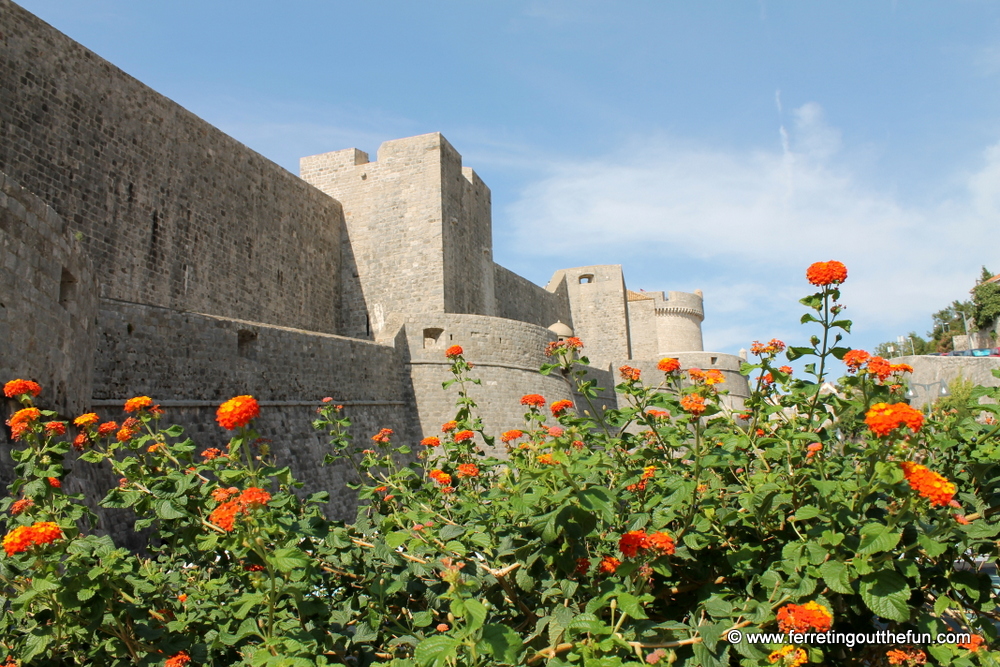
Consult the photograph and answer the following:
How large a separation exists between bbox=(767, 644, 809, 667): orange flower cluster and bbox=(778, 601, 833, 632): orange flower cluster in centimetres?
6

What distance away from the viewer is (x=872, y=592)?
7.45ft

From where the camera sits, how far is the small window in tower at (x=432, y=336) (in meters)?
13.4

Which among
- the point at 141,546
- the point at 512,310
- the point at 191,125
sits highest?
the point at 191,125

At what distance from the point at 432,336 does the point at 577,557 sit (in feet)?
36.0

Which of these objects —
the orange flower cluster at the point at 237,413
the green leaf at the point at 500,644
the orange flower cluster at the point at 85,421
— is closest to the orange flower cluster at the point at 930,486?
the green leaf at the point at 500,644

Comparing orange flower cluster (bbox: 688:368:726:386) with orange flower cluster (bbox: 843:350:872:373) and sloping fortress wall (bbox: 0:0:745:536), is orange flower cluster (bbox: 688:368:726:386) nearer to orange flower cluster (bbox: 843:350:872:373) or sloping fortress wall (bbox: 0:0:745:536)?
orange flower cluster (bbox: 843:350:872:373)

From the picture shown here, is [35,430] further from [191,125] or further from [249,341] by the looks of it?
[191,125]

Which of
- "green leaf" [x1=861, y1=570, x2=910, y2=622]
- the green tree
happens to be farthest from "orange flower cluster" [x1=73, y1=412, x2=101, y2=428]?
the green tree


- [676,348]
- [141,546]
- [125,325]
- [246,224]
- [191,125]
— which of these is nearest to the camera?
[141,546]

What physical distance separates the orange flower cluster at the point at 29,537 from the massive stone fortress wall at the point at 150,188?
873 cm

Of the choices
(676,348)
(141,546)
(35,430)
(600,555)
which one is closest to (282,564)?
(600,555)

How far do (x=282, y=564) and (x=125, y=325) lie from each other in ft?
21.5

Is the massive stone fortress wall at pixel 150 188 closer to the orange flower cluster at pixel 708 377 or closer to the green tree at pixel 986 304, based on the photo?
the orange flower cluster at pixel 708 377

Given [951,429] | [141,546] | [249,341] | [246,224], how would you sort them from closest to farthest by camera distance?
[951,429], [141,546], [249,341], [246,224]
